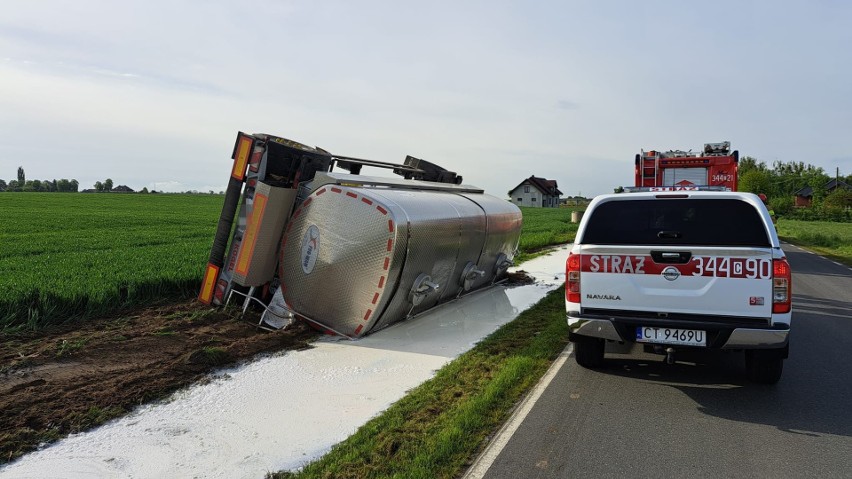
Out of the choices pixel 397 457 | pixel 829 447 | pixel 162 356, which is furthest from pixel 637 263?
pixel 162 356

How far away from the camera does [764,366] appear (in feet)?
19.3

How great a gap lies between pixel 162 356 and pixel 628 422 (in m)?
4.84

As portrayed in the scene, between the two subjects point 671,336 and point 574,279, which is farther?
point 574,279

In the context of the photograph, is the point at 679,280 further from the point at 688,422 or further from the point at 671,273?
the point at 688,422

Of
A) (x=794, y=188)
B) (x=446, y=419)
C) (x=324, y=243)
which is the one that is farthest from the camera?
(x=794, y=188)

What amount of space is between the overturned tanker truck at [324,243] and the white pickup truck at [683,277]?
8.35ft

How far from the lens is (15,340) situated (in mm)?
6754

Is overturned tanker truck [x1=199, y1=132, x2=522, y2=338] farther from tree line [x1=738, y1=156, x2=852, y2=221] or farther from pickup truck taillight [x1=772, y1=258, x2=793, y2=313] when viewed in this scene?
tree line [x1=738, y1=156, x2=852, y2=221]

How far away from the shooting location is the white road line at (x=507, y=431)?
4.04 m

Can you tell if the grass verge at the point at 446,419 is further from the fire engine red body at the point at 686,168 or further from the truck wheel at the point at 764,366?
the fire engine red body at the point at 686,168

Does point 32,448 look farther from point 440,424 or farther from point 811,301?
point 811,301

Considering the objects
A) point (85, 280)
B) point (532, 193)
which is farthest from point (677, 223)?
point (532, 193)

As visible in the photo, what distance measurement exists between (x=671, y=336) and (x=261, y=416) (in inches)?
149

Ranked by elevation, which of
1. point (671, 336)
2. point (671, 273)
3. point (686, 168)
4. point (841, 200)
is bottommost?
point (671, 336)
